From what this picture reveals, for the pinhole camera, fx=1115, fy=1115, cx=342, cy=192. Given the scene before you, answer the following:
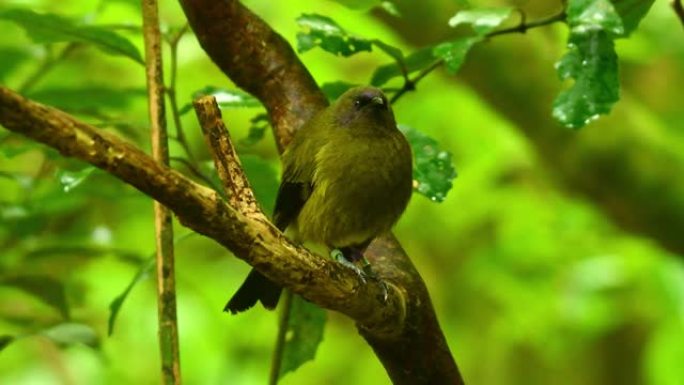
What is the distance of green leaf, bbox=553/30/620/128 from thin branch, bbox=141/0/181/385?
72 cm

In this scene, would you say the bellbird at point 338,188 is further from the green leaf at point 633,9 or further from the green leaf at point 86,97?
the green leaf at point 633,9

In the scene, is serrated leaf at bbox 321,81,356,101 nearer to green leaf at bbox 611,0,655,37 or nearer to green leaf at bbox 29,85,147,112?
green leaf at bbox 29,85,147,112

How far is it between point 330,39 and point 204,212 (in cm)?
80

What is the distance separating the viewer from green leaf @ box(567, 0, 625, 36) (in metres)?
1.87

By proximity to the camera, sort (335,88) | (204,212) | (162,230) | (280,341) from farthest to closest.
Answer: (335,88) < (280,341) < (162,230) < (204,212)

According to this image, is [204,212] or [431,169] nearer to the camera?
[204,212]

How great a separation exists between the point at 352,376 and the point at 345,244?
106 inches

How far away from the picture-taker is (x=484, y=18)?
2.06m

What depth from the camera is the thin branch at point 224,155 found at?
154 cm

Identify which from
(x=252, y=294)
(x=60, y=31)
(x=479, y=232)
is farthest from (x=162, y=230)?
(x=479, y=232)

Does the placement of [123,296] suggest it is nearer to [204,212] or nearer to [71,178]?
[71,178]

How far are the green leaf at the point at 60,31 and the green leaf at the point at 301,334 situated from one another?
63cm

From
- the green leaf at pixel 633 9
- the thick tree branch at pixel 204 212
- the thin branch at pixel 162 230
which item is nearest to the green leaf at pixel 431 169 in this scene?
the thick tree branch at pixel 204 212

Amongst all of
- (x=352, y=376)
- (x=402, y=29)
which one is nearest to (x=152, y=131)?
(x=402, y=29)
